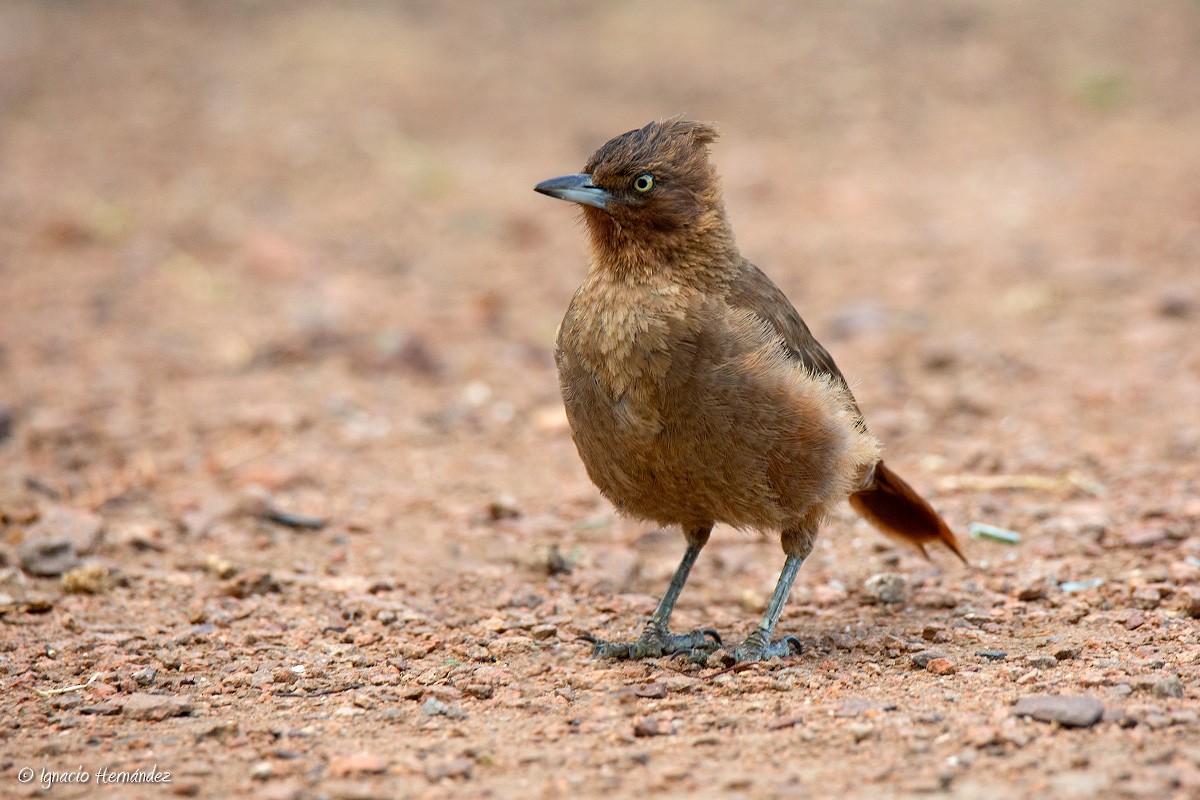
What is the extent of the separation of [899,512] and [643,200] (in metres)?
1.70

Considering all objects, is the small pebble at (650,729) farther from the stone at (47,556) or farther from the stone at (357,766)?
the stone at (47,556)

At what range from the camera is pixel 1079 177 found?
1142 centimetres

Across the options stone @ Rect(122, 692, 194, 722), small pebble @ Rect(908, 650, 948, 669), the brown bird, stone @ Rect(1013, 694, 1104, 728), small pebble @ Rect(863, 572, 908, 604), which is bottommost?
stone @ Rect(122, 692, 194, 722)

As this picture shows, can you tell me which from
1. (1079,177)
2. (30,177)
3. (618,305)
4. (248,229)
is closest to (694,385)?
(618,305)

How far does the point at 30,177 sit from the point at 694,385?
8.69 meters

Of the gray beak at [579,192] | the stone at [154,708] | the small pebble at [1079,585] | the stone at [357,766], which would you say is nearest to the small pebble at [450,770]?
the stone at [357,766]

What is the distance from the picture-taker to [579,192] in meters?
5.13

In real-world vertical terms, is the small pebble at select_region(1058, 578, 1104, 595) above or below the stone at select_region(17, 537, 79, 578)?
above

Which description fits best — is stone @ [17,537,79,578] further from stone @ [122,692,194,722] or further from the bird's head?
the bird's head

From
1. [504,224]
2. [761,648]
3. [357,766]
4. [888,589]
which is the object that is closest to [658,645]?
[761,648]

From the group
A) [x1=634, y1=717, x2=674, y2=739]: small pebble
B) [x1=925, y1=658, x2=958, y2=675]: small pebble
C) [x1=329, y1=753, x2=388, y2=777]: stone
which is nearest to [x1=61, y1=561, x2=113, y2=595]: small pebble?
[x1=329, y1=753, x2=388, y2=777]: stone

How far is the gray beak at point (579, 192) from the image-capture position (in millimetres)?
5117

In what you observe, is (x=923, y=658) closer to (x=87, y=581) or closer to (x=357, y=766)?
(x=357, y=766)

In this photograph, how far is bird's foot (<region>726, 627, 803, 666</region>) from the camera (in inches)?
189
